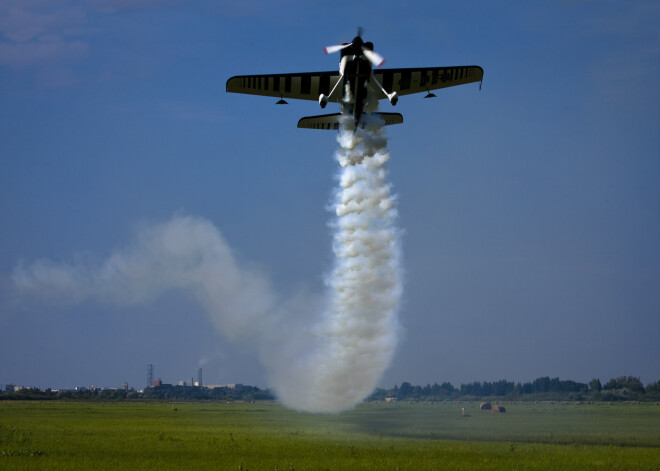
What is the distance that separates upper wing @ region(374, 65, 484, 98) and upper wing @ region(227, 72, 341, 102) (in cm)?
348

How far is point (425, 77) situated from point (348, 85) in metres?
7.12

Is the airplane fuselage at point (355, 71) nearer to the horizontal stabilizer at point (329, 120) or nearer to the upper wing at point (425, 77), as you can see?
the horizontal stabilizer at point (329, 120)

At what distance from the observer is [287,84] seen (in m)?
51.1

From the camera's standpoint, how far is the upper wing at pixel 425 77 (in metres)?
51.3

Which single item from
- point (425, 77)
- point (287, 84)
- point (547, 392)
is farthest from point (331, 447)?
point (547, 392)

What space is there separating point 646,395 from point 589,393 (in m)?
9.87

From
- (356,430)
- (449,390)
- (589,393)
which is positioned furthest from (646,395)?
(356,430)

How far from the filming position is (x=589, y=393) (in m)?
146

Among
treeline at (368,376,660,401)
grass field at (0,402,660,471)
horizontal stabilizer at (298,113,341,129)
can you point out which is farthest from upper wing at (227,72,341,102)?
treeline at (368,376,660,401)

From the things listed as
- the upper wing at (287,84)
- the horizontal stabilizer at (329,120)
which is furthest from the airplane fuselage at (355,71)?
the upper wing at (287,84)

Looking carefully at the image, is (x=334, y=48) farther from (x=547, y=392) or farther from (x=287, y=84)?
(x=547, y=392)

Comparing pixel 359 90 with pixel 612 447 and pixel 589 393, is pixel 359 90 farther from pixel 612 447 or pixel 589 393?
pixel 589 393

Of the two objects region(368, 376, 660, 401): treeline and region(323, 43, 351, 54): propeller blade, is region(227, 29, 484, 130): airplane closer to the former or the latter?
region(323, 43, 351, 54): propeller blade

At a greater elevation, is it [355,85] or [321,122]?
[355,85]
